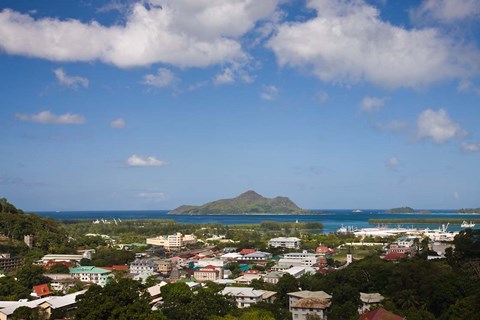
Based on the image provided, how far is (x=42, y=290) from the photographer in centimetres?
2162

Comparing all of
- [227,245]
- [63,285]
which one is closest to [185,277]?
[63,285]

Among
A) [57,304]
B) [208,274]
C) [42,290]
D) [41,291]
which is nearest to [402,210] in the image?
[208,274]

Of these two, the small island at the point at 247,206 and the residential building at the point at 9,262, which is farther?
the small island at the point at 247,206

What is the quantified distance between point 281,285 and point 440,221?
256 ft

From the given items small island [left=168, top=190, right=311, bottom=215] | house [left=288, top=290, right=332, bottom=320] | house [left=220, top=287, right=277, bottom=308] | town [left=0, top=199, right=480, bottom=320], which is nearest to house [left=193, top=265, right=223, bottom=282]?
town [left=0, top=199, right=480, bottom=320]

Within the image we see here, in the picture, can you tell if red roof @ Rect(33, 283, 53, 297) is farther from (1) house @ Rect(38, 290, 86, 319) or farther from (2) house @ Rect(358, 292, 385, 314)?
(2) house @ Rect(358, 292, 385, 314)

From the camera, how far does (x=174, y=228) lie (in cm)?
6612

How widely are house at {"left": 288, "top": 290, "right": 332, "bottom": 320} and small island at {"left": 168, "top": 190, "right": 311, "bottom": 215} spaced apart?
5787 inches

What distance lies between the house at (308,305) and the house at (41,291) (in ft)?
35.6

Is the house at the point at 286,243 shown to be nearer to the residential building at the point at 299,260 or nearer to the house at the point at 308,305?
the residential building at the point at 299,260

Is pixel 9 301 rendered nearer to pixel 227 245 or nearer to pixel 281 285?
pixel 281 285

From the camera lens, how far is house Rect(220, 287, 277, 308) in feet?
62.2

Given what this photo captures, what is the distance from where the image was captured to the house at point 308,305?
16.8 m

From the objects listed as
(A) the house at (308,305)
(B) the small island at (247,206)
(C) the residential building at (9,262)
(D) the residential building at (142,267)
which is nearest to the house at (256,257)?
(D) the residential building at (142,267)
